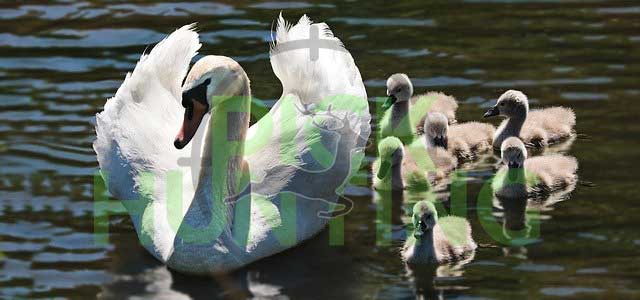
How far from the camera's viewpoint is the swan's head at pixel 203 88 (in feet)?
Answer: 29.1

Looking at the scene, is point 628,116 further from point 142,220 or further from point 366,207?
point 142,220

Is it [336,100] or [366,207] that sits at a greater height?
[336,100]

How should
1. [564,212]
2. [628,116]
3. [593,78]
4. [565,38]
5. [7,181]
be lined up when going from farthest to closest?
[565,38] < [593,78] < [628,116] < [7,181] < [564,212]

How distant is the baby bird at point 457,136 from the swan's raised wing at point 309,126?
883mm

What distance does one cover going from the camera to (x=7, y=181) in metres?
10.6

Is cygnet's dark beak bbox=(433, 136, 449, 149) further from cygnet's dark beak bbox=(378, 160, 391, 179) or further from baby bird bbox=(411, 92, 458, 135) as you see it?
cygnet's dark beak bbox=(378, 160, 391, 179)

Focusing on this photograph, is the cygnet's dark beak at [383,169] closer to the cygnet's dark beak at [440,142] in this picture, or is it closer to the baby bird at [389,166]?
the baby bird at [389,166]

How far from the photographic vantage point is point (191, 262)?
9.10 metres

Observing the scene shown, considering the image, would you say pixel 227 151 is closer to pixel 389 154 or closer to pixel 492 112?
pixel 389 154

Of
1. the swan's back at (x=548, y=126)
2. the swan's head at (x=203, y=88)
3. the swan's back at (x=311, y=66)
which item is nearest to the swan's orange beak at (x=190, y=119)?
the swan's head at (x=203, y=88)

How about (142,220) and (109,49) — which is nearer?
(142,220)

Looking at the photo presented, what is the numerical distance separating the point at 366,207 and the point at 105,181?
5.97ft

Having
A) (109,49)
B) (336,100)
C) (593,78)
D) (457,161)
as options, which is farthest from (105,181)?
(593,78)

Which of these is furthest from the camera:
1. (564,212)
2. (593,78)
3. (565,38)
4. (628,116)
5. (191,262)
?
(565,38)
